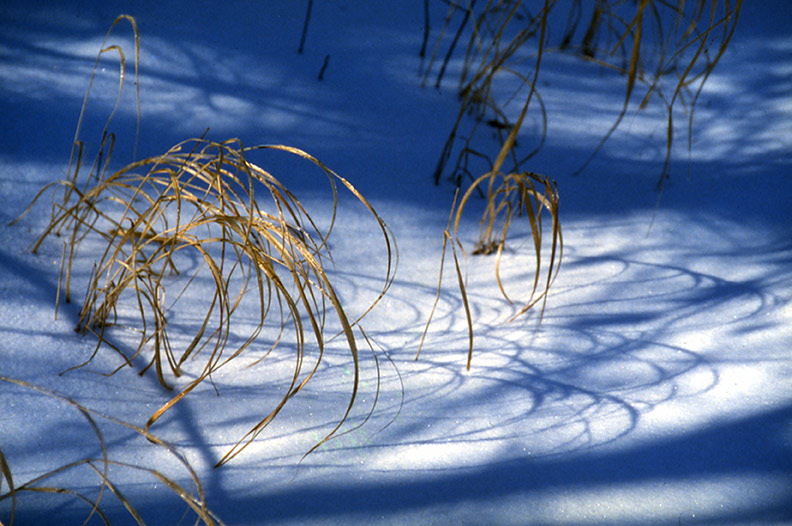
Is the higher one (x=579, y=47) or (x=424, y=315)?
(x=579, y=47)

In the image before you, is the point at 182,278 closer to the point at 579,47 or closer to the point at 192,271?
the point at 192,271

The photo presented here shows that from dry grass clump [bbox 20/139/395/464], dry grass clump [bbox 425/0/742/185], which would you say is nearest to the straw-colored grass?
dry grass clump [bbox 20/139/395/464]

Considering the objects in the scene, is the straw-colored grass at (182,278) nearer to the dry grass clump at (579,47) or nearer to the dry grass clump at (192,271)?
the dry grass clump at (192,271)

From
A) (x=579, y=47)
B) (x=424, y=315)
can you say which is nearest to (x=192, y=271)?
(x=424, y=315)

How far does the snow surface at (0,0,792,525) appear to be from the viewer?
76 cm

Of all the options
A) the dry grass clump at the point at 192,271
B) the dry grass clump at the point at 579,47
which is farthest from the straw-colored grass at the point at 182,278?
the dry grass clump at the point at 579,47

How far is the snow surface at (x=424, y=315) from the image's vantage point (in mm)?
760

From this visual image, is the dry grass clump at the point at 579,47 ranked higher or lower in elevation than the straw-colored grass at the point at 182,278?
higher

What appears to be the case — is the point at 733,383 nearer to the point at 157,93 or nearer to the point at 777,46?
the point at 157,93

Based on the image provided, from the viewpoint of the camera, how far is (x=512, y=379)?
913mm

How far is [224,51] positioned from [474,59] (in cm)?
62

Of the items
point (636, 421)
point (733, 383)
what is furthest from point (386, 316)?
point (733, 383)

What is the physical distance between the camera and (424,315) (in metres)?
1.01

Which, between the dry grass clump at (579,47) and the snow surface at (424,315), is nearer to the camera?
the snow surface at (424,315)
